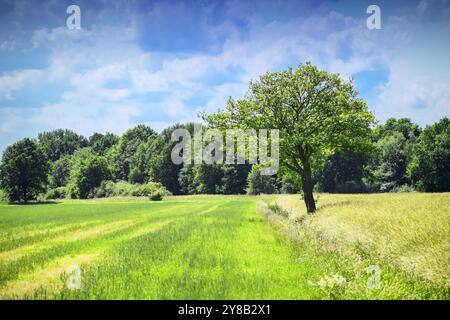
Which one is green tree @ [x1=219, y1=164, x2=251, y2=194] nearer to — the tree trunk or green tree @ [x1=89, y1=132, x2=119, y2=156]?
the tree trunk

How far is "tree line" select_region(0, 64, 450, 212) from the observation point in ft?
93.1

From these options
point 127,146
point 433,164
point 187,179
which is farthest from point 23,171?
point 433,164

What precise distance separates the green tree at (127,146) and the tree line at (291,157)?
0.44 meters

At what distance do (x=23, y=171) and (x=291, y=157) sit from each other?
274 feet

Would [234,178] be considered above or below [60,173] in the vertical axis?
below

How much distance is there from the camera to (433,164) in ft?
238

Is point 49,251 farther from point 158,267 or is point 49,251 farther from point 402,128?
point 402,128

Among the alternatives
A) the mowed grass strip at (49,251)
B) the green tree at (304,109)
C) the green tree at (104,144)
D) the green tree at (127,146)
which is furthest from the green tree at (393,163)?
the green tree at (104,144)

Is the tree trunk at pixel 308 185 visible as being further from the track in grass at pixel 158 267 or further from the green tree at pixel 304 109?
the track in grass at pixel 158 267

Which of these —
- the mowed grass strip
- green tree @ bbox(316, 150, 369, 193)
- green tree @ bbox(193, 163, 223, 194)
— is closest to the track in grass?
the mowed grass strip

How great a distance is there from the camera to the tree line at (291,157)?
93.1 feet
